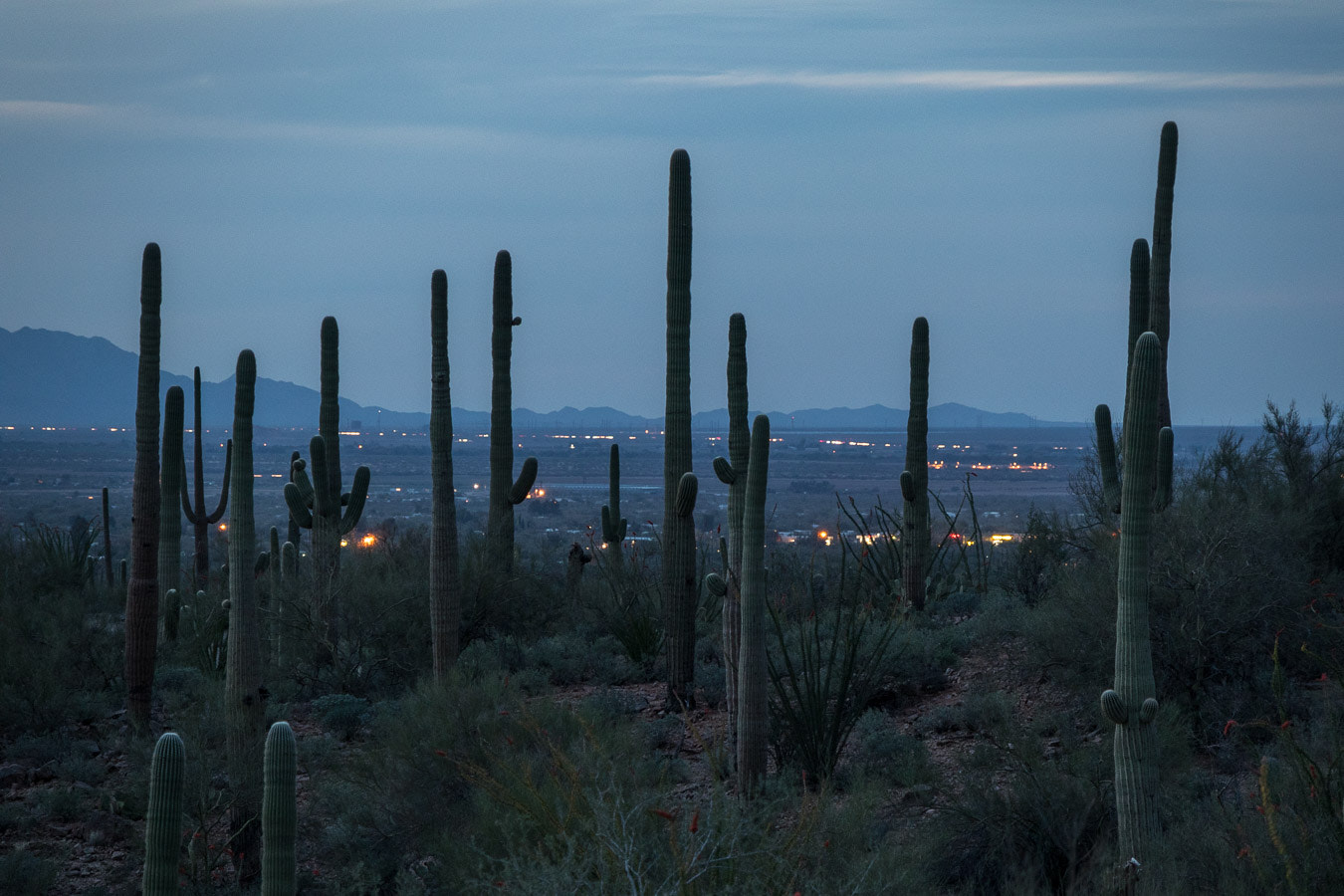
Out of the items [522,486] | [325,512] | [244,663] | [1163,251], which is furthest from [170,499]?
[1163,251]

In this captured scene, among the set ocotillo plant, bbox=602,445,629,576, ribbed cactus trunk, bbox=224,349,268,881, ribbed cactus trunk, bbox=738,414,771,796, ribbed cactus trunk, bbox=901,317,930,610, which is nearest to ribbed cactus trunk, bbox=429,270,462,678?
ribbed cactus trunk, bbox=224,349,268,881

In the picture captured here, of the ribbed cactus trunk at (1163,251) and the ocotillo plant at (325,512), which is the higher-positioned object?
the ribbed cactus trunk at (1163,251)

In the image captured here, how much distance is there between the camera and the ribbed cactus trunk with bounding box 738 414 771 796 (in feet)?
23.0

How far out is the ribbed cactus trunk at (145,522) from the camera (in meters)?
9.27

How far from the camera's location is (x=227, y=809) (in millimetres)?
7426

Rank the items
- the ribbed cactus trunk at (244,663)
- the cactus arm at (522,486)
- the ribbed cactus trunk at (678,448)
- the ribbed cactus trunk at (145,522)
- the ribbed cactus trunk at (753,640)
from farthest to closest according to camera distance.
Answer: the cactus arm at (522,486), the ribbed cactus trunk at (678,448), the ribbed cactus trunk at (145,522), the ribbed cactus trunk at (244,663), the ribbed cactus trunk at (753,640)

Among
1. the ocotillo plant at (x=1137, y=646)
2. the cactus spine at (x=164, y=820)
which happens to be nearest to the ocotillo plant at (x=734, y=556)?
the ocotillo plant at (x=1137, y=646)

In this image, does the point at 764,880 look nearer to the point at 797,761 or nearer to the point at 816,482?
the point at 797,761

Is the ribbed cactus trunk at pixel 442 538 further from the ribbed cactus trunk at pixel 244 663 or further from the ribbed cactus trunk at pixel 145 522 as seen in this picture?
the ribbed cactus trunk at pixel 145 522

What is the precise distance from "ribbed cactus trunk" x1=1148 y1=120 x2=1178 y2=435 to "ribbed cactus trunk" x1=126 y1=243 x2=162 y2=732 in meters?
9.73

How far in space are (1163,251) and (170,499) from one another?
10527 mm

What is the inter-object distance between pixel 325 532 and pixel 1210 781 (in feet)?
28.4

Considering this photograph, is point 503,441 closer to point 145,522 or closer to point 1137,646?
point 145,522

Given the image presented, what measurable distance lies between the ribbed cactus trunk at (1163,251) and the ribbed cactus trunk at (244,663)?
8877 millimetres
